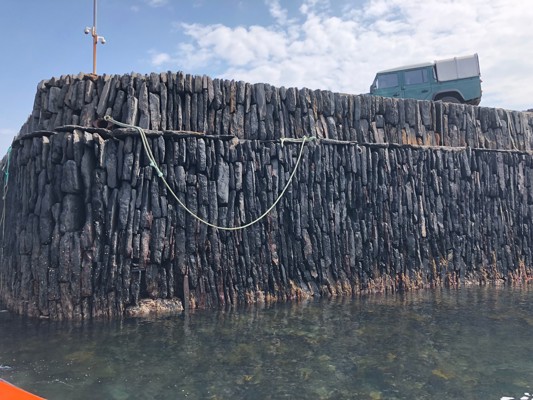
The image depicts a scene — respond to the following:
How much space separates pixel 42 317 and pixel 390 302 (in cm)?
665

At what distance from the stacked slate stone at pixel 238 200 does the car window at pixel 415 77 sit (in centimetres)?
564

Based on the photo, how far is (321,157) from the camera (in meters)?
9.41

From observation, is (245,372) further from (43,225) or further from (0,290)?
(0,290)

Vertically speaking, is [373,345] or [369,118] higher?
[369,118]

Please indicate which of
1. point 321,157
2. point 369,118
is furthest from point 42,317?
point 369,118

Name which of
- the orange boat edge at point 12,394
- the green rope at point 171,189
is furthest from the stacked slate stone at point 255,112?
the orange boat edge at point 12,394

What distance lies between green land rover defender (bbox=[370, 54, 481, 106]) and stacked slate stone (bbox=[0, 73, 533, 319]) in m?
5.45

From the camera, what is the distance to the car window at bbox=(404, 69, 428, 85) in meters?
16.5

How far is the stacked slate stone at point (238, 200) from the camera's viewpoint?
7.57 meters

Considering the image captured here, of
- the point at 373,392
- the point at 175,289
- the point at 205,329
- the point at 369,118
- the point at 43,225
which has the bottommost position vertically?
the point at 373,392

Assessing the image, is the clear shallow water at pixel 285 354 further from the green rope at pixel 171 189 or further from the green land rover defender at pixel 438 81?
the green land rover defender at pixel 438 81

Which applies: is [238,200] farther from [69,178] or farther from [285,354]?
[285,354]

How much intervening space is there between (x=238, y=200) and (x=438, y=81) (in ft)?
37.7

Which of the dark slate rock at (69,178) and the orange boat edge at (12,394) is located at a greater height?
the dark slate rock at (69,178)
